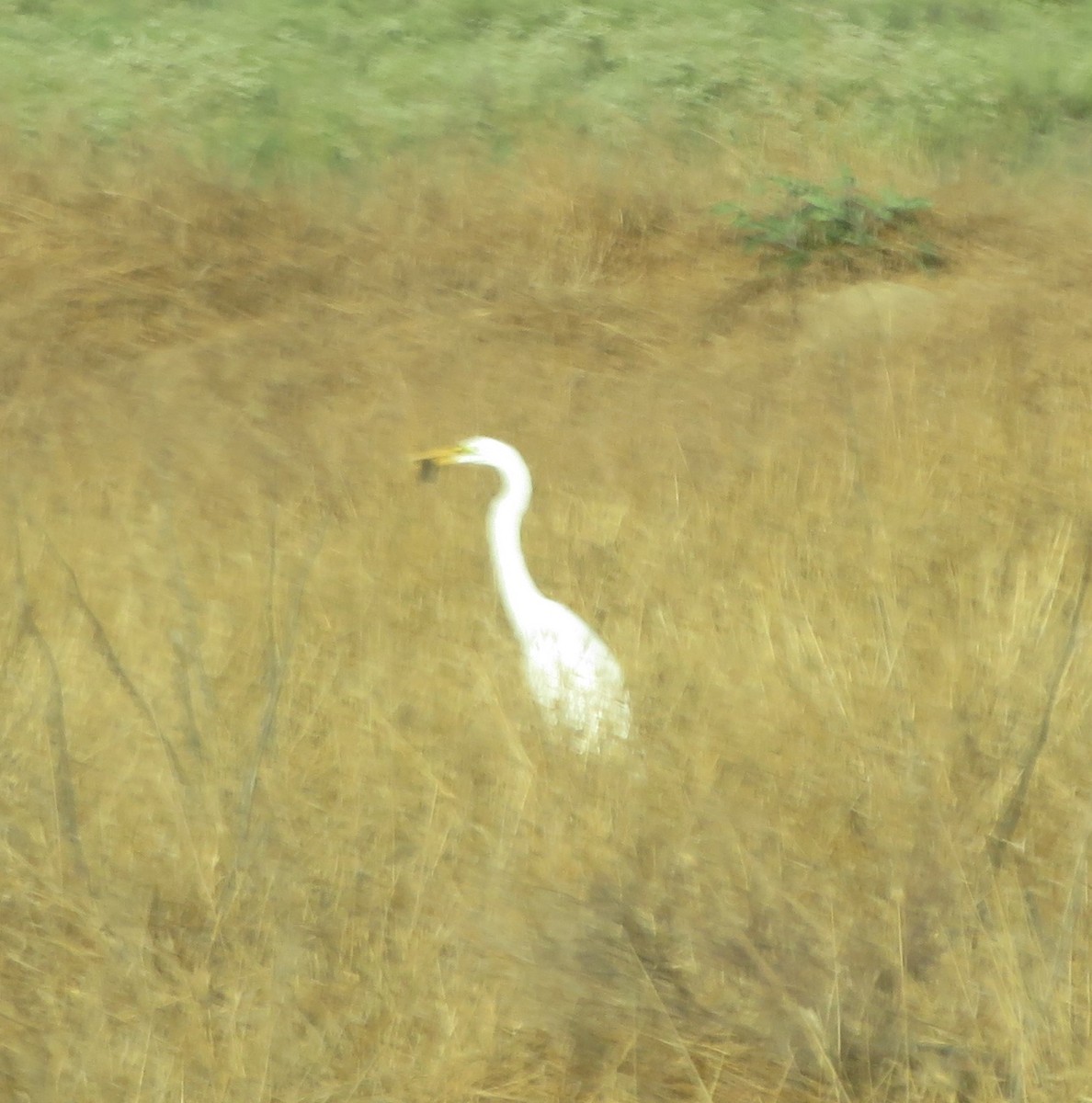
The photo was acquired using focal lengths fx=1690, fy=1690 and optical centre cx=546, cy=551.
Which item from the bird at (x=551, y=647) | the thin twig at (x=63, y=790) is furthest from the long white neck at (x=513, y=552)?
the thin twig at (x=63, y=790)

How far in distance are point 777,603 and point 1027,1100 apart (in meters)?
1.76

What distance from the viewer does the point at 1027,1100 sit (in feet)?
7.08

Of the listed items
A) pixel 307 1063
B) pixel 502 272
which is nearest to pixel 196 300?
pixel 502 272

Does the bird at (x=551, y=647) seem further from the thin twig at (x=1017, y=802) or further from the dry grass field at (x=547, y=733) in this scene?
the thin twig at (x=1017, y=802)

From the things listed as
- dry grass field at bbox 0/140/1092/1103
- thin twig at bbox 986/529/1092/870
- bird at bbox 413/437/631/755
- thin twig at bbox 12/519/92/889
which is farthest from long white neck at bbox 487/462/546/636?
thin twig at bbox 986/529/1092/870

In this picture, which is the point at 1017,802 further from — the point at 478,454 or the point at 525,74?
the point at 525,74

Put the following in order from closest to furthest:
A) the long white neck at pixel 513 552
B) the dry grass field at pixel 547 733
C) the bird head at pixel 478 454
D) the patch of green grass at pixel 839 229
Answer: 1. the dry grass field at pixel 547 733
2. the long white neck at pixel 513 552
3. the bird head at pixel 478 454
4. the patch of green grass at pixel 839 229

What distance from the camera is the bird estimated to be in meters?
3.12

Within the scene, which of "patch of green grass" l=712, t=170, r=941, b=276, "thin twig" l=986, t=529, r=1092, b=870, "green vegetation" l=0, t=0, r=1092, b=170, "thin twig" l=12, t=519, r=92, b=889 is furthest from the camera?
"green vegetation" l=0, t=0, r=1092, b=170

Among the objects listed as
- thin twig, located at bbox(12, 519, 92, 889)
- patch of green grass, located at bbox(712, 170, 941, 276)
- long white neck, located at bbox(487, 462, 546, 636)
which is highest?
thin twig, located at bbox(12, 519, 92, 889)

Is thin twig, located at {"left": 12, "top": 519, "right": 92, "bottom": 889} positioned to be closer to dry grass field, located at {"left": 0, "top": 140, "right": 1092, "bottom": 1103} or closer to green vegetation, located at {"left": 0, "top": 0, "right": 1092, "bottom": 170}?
dry grass field, located at {"left": 0, "top": 140, "right": 1092, "bottom": 1103}

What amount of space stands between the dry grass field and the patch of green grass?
2.51 feet

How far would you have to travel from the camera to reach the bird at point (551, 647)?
3.12 m

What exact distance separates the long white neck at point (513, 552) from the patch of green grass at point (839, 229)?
4.02 m
